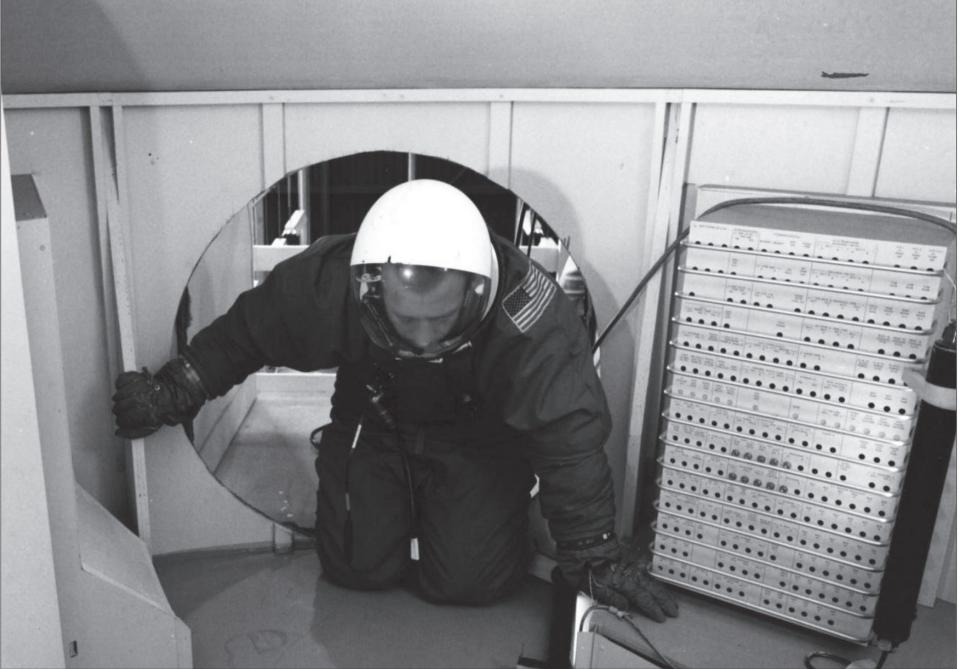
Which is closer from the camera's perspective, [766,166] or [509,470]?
[766,166]

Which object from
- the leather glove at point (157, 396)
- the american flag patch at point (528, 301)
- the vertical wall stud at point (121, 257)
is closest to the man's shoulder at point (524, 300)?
the american flag patch at point (528, 301)

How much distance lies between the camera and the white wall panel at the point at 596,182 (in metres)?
1.99

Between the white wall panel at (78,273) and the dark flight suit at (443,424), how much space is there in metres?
0.31

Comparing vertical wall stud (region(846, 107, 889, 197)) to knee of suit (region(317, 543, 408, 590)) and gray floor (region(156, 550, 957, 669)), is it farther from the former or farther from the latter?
knee of suit (region(317, 543, 408, 590))

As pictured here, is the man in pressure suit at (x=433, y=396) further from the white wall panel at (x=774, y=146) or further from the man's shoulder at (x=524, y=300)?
the white wall panel at (x=774, y=146)

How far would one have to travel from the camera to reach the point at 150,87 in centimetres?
196

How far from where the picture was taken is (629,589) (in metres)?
1.84

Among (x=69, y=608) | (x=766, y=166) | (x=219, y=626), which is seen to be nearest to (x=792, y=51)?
(x=766, y=166)

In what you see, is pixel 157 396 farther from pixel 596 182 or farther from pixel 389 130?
pixel 596 182

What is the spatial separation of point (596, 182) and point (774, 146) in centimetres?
41

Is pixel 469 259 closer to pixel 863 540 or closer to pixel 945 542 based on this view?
pixel 863 540

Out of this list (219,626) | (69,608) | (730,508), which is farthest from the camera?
(219,626)

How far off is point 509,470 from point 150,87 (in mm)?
1253

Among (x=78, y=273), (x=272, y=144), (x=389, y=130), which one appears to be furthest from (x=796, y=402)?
(x=78, y=273)
